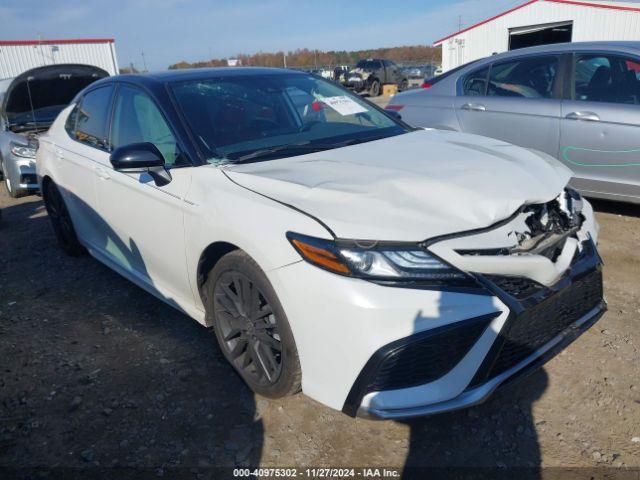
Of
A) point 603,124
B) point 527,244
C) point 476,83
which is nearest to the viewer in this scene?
point 527,244

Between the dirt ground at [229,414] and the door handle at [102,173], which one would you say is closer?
the dirt ground at [229,414]

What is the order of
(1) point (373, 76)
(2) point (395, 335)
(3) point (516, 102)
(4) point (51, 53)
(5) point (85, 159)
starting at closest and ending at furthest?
(2) point (395, 335), (5) point (85, 159), (3) point (516, 102), (4) point (51, 53), (1) point (373, 76)

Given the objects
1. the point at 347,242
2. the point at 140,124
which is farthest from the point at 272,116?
the point at 347,242

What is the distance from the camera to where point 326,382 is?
2057 millimetres

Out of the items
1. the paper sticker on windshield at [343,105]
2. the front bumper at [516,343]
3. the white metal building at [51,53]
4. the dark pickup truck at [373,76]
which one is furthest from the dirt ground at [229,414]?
the dark pickup truck at [373,76]

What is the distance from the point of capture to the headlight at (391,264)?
6.33 feet

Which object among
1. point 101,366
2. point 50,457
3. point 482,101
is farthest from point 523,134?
point 50,457

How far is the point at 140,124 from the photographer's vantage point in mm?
3227

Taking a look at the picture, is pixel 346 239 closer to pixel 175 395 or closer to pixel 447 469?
pixel 447 469

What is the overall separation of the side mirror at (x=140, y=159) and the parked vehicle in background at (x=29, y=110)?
5047 millimetres

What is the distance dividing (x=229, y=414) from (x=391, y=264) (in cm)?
117

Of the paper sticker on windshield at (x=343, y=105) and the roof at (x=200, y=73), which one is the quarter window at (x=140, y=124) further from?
the paper sticker on windshield at (x=343, y=105)

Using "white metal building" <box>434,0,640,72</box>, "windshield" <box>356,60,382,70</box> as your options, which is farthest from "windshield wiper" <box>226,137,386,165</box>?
"windshield" <box>356,60,382,70</box>

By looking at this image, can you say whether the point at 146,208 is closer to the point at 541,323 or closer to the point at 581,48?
the point at 541,323
